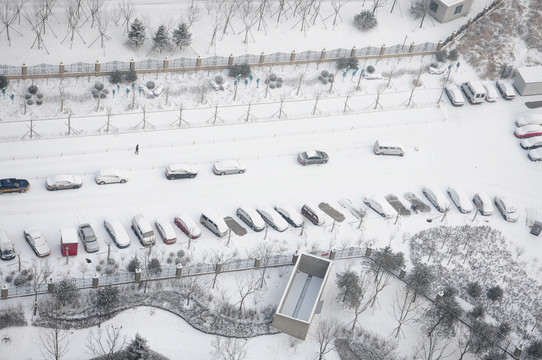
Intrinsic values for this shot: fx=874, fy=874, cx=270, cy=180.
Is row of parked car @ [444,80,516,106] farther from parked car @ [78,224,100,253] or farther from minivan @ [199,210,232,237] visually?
parked car @ [78,224,100,253]

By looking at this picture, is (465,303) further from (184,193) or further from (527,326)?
(184,193)

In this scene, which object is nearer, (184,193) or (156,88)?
(184,193)

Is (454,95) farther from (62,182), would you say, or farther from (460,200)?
(62,182)

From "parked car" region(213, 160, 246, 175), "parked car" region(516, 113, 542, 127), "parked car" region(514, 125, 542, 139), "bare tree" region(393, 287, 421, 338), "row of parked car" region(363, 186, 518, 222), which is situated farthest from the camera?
"parked car" region(516, 113, 542, 127)

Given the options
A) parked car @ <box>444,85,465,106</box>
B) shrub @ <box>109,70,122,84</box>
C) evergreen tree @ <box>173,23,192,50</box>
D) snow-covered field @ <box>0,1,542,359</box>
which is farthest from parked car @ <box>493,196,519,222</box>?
shrub @ <box>109,70,122,84</box>

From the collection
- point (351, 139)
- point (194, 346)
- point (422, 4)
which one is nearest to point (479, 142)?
point (351, 139)

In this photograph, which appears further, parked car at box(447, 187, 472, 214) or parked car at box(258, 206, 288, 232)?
parked car at box(447, 187, 472, 214)

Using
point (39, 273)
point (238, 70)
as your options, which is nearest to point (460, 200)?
point (238, 70)

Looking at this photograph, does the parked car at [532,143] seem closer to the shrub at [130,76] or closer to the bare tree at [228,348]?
the bare tree at [228,348]

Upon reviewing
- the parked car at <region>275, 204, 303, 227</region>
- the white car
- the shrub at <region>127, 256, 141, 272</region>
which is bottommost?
the shrub at <region>127, 256, 141, 272</region>
